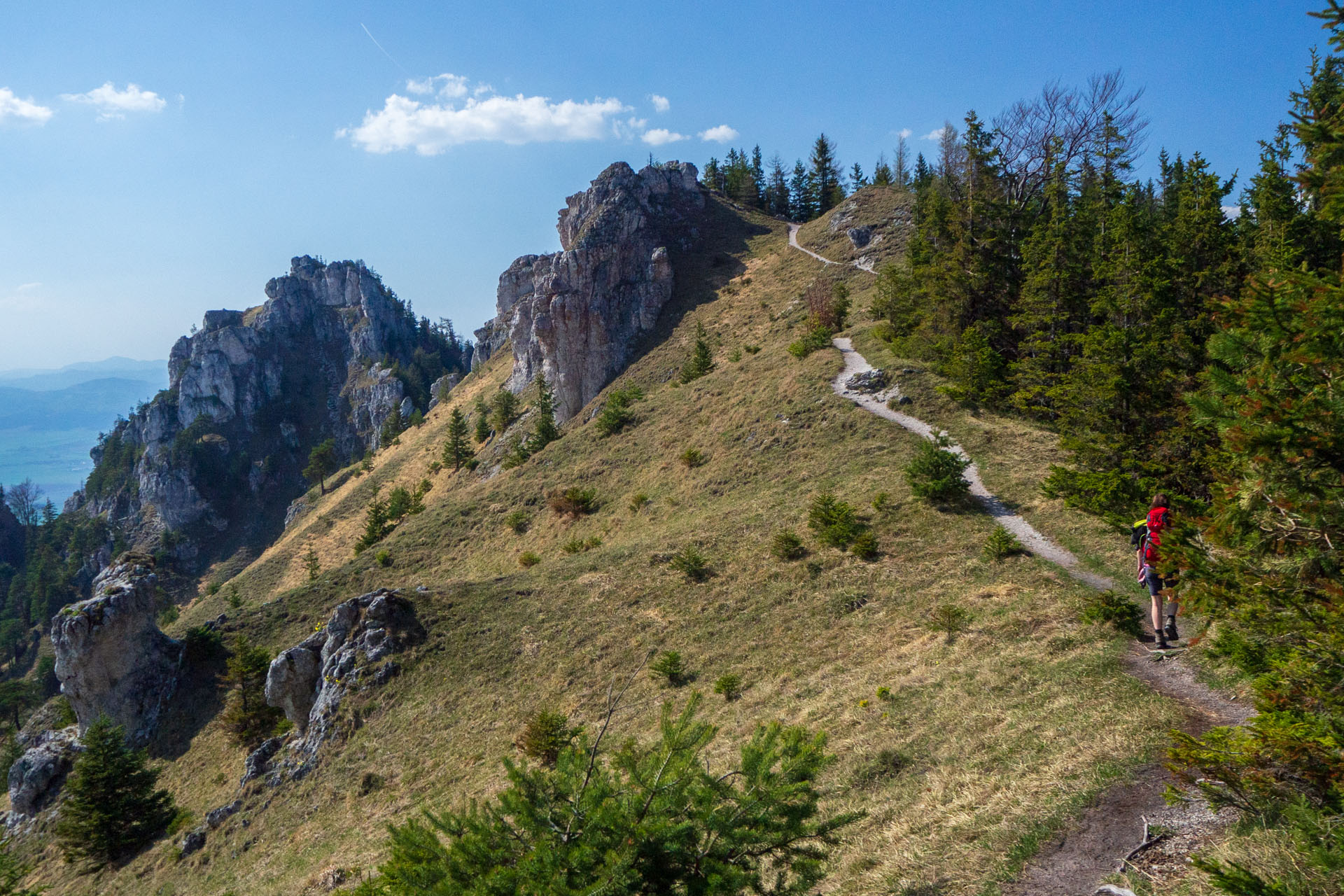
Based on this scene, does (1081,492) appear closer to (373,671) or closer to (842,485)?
(842,485)

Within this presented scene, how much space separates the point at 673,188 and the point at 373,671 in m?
79.5

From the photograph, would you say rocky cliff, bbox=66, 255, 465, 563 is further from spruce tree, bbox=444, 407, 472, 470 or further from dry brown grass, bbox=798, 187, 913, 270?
dry brown grass, bbox=798, 187, 913, 270

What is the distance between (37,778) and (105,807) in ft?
41.1

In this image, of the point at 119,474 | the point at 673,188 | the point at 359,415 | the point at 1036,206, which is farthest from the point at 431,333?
the point at 1036,206

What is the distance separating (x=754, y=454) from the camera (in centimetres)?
3225

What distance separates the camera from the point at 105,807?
21.3 m

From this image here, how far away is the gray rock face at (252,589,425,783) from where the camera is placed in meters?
22.2

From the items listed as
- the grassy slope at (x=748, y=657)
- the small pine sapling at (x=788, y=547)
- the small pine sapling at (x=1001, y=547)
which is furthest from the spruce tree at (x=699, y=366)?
the small pine sapling at (x=1001, y=547)

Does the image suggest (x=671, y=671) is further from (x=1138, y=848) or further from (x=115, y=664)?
(x=115, y=664)

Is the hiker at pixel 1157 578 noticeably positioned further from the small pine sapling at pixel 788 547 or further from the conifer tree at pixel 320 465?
the conifer tree at pixel 320 465

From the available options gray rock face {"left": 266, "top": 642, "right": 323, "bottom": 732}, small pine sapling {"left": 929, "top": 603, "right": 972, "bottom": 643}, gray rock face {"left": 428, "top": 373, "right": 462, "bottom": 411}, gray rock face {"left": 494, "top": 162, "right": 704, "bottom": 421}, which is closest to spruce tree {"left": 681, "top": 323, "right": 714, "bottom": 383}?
gray rock face {"left": 494, "top": 162, "right": 704, "bottom": 421}

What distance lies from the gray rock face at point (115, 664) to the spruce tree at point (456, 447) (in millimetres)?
34951

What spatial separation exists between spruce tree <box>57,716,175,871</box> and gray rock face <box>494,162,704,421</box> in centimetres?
4702

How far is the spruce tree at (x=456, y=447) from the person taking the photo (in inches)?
2623
